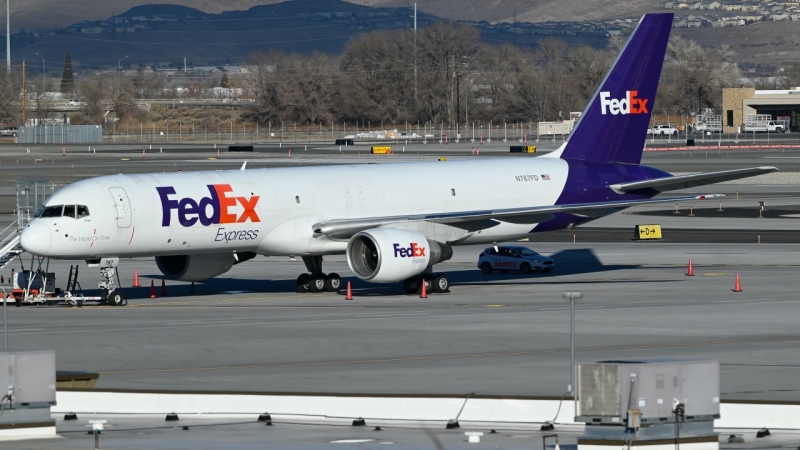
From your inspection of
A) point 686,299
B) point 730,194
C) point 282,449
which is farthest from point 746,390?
point 730,194

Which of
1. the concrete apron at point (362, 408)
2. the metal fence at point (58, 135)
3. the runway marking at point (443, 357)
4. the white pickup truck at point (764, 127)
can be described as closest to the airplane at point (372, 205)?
the runway marking at point (443, 357)

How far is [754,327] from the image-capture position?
35750mm

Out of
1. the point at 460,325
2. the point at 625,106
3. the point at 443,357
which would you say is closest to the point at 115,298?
the point at 460,325

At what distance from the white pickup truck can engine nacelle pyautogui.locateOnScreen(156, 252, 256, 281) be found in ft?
494

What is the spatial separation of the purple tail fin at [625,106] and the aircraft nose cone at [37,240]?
833 inches

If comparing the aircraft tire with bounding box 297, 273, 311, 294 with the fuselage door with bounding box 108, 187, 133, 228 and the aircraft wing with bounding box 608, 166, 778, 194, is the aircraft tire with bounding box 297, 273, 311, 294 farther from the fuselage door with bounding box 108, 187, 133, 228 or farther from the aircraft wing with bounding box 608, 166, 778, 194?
the aircraft wing with bounding box 608, 166, 778, 194

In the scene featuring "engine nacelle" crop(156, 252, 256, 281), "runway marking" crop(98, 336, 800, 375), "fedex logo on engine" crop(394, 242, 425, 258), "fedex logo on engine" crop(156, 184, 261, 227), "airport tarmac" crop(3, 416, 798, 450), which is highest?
"fedex logo on engine" crop(156, 184, 261, 227)

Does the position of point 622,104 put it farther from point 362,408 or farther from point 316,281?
point 362,408

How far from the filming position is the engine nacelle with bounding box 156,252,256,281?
45250 millimetres

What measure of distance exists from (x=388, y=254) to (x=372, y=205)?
145 inches

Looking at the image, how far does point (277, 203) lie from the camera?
1758 inches

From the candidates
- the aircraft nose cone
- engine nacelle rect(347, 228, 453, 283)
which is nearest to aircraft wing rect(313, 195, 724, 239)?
engine nacelle rect(347, 228, 453, 283)

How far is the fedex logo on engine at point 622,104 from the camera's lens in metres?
52.5

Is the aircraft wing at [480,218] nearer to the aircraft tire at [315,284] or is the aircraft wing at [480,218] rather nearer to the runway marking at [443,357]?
the aircraft tire at [315,284]
